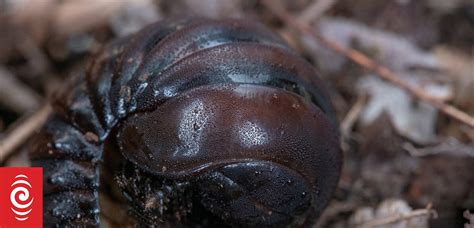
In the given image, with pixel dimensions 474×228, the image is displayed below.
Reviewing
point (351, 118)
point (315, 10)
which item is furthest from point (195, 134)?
point (315, 10)

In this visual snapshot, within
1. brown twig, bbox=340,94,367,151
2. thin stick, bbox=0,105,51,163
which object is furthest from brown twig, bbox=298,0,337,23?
thin stick, bbox=0,105,51,163

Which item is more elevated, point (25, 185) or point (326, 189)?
point (25, 185)

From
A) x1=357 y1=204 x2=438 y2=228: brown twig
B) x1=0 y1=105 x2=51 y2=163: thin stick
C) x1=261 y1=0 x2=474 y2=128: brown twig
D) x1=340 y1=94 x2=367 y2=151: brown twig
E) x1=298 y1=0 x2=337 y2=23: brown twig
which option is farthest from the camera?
x1=298 y1=0 x2=337 y2=23: brown twig

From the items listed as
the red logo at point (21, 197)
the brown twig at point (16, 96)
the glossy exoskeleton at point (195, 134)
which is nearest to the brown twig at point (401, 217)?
the glossy exoskeleton at point (195, 134)

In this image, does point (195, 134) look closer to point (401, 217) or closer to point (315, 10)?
point (401, 217)

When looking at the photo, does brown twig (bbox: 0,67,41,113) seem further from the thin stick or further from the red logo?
the red logo

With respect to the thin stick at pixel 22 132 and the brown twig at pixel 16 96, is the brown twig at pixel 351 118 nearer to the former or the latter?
the thin stick at pixel 22 132

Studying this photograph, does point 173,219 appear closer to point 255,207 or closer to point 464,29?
point 255,207

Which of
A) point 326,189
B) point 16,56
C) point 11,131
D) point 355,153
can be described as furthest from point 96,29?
point 326,189
